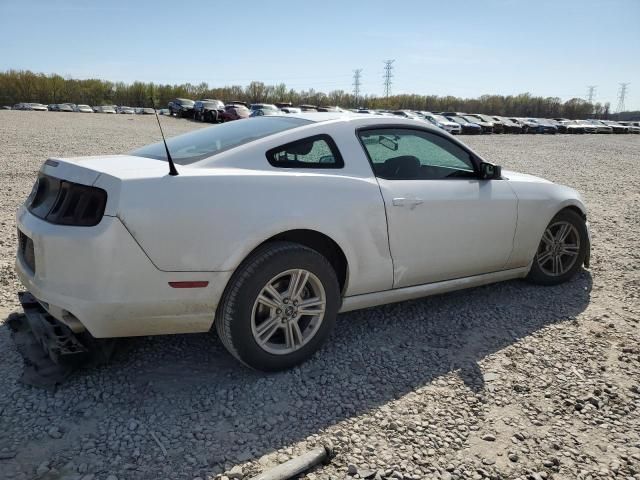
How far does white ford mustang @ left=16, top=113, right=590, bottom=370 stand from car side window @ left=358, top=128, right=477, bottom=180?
0.03 feet

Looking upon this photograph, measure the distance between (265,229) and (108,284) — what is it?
830 mm

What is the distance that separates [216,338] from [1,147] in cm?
1251

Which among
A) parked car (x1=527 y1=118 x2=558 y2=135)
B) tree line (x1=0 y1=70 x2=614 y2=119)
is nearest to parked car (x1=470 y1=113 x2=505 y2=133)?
parked car (x1=527 y1=118 x2=558 y2=135)

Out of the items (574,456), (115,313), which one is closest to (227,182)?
(115,313)

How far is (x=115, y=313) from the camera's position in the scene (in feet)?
8.00

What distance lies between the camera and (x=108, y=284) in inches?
94.4

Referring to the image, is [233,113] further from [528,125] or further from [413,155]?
[413,155]

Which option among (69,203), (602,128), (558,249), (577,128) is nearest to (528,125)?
(577,128)

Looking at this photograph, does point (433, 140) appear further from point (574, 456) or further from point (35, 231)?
point (35, 231)

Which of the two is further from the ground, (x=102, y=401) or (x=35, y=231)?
(x=35, y=231)

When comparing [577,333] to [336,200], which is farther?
[577,333]

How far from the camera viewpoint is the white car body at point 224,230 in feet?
7.89

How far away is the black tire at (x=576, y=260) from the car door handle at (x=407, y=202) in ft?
5.26

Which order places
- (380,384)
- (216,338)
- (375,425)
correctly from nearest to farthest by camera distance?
(375,425) < (380,384) < (216,338)
